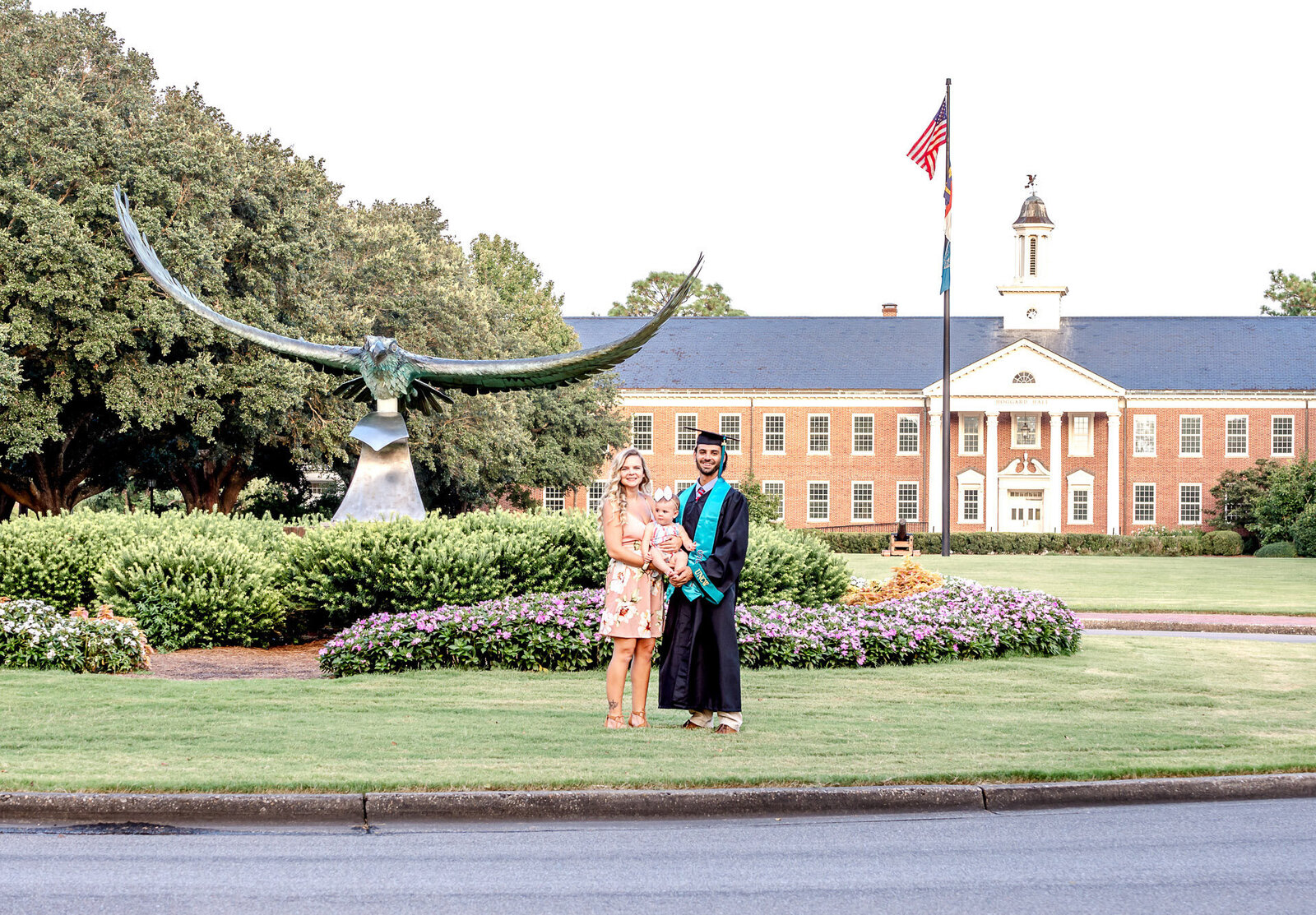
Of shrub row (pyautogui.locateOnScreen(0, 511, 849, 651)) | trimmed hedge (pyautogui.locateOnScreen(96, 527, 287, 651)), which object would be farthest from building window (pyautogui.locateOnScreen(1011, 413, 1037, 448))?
trimmed hedge (pyautogui.locateOnScreen(96, 527, 287, 651))

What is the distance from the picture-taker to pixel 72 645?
12.5 meters

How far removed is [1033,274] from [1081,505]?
11.1 m

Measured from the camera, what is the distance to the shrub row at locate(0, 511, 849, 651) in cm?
1409

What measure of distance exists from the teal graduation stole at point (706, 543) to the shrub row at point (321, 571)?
196 inches

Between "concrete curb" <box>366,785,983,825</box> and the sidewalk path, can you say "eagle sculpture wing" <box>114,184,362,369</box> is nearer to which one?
"concrete curb" <box>366,785,983,825</box>

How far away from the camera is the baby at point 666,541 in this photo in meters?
8.93

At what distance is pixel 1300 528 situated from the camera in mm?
50250

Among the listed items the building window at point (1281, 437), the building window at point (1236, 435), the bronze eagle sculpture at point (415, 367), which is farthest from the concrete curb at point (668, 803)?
the building window at point (1281, 437)

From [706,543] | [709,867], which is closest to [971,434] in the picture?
[706,543]

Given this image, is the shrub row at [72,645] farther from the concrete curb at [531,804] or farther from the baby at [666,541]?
the baby at [666,541]

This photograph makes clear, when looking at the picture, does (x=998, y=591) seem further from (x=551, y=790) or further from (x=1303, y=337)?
(x=1303, y=337)

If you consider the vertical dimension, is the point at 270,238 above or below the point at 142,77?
below

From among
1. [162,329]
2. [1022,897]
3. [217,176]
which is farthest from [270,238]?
[1022,897]

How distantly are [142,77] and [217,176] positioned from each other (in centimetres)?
485
